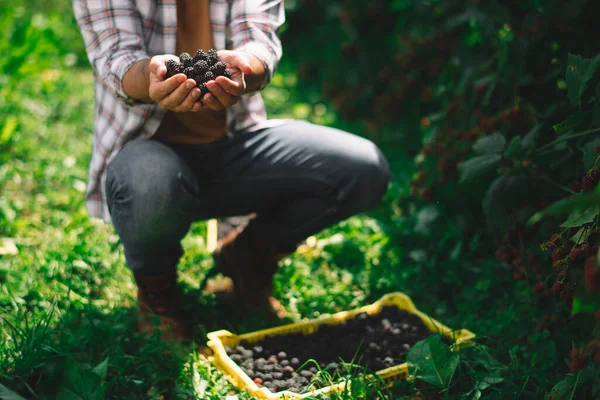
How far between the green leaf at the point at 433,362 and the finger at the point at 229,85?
848 mm

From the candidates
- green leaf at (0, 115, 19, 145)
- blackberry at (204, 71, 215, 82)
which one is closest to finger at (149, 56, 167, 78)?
blackberry at (204, 71, 215, 82)

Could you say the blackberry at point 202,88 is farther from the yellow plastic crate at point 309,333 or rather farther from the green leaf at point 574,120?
the green leaf at point 574,120

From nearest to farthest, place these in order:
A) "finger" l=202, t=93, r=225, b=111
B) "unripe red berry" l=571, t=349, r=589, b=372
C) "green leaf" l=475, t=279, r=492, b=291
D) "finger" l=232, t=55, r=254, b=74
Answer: "unripe red berry" l=571, t=349, r=589, b=372, "finger" l=202, t=93, r=225, b=111, "finger" l=232, t=55, r=254, b=74, "green leaf" l=475, t=279, r=492, b=291

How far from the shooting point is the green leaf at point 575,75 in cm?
161

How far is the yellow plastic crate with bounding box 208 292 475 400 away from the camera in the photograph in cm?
178

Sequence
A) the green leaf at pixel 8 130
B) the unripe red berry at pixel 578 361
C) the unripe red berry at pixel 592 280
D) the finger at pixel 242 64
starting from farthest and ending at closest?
the green leaf at pixel 8 130 → the finger at pixel 242 64 → the unripe red berry at pixel 578 361 → the unripe red berry at pixel 592 280

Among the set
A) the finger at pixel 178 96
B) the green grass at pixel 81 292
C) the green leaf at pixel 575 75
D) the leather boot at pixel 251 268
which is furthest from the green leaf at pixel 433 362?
the finger at pixel 178 96

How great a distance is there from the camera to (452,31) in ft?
9.55

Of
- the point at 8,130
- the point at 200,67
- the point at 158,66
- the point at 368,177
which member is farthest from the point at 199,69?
the point at 8,130

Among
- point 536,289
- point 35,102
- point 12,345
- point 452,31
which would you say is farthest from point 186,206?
point 35,102

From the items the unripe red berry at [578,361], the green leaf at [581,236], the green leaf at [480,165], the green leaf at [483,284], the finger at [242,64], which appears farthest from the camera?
the green leaf at [483,284]

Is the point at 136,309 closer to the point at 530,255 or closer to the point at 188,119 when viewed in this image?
the point at 188,119

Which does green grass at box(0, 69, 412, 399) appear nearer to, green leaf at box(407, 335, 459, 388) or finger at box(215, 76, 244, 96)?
green leaf at box(407, 335, 459, 388)

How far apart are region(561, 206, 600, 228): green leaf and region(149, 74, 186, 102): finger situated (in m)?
0.98
